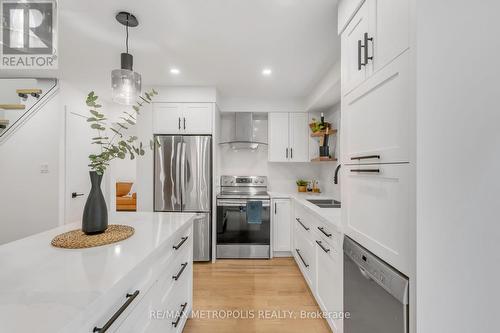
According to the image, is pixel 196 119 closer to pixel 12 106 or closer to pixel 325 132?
pixel 325 132

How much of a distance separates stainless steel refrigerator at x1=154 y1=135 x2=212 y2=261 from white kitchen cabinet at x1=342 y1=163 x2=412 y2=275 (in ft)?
7.05

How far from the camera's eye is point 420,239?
2.64 ft

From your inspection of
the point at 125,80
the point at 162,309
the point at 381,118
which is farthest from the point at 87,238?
the point at 381,118

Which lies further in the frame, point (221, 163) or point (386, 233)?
point (221, 163)

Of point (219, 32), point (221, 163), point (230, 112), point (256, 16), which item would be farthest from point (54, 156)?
point (256, 16)

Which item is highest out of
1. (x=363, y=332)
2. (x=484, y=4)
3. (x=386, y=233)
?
(x=484, y=4)

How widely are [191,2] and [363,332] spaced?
2.31 meters

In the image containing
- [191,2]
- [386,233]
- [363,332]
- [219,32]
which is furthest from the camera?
[219,32]

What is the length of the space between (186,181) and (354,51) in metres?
2.50

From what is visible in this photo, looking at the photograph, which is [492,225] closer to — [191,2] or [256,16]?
[256,16]

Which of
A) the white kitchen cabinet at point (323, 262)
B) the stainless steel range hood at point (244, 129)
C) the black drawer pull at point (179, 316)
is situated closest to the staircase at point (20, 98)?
the stainless steel range hood at point (244, 129)

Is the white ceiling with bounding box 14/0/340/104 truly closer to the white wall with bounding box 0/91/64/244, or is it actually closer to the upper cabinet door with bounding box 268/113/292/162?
the upper cabinet door with bounding box 268/113/292/162

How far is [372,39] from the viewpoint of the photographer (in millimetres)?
1094

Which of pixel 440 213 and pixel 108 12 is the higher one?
pixel 108 12
